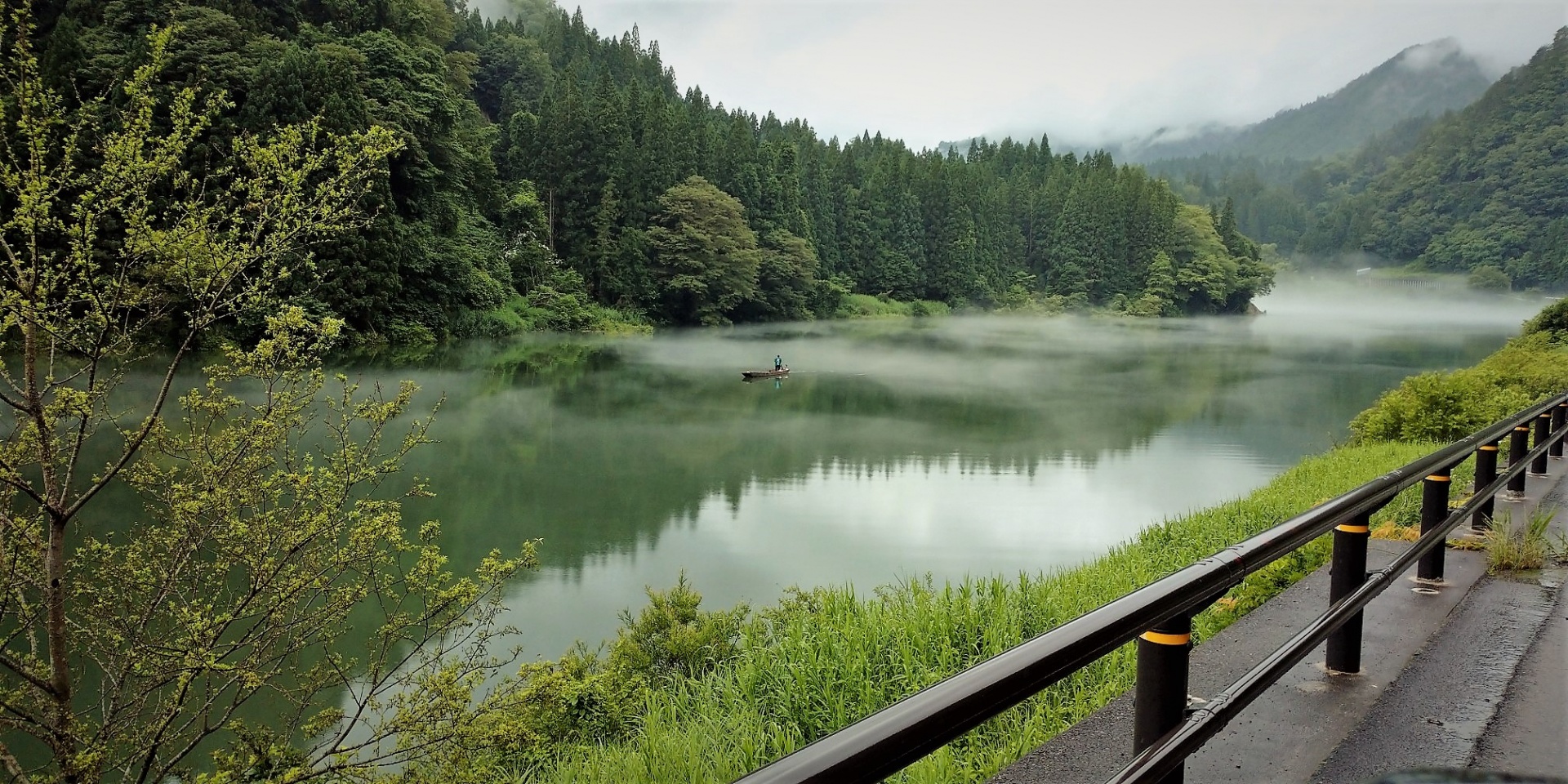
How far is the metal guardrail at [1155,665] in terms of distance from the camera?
861 millimetres

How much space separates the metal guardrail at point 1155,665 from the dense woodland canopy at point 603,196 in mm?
4943

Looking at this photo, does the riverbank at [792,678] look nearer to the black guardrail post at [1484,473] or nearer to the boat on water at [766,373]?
the black guardrail post at [1484,473]

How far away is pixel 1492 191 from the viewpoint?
94188mm

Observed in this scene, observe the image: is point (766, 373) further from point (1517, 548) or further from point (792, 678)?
point (1517, 548)

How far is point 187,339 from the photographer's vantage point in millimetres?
3477

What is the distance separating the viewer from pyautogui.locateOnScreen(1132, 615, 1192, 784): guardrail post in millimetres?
1505

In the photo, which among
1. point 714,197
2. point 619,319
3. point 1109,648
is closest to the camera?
point 1109,648

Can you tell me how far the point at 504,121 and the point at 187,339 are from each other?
57.6 m

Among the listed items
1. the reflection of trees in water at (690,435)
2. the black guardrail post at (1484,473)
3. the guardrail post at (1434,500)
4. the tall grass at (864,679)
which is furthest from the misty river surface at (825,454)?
the guardrail post at (1434,500)

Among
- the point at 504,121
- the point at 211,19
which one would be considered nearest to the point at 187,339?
the point at 211,19

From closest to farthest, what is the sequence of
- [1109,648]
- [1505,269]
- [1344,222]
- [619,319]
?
[1109,648] < [619,319] < [1505,269] < [1344,222]

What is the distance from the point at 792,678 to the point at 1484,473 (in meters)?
3.51

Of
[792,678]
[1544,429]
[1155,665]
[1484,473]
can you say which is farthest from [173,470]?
[1544,429]

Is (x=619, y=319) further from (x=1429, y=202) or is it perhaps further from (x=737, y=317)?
(x=1429, y=202)
